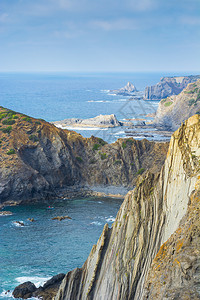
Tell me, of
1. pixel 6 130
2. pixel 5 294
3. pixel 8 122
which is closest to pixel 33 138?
pixel 6 130

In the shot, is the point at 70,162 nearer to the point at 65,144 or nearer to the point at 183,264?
the point at 65,144

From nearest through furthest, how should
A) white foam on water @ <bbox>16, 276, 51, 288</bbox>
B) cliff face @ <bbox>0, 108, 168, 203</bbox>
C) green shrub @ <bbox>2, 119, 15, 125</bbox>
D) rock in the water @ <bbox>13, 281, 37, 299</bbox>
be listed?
rock in the water @ <bbox>13, 281, 37, 299</bbox>, white foam on water @ <bbox>16, 276, 51, 288</bbox>, cliff face @ <bbox>0, 108, 168, 203</bbox>, green shrub @ <bbox>2, 119, 15, 125</bbox>

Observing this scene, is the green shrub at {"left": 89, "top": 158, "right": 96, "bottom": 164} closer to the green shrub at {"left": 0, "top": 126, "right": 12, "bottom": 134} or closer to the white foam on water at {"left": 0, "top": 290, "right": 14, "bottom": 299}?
the green shrub at {"left": 0, "top": 126, "right": 12, "bottom": 134}

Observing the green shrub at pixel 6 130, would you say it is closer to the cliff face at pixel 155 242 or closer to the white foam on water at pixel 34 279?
the white foam on water at pixel 34 279

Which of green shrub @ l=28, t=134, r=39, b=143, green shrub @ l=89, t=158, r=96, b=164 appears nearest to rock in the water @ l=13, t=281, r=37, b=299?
green shrub @ l=28, t=134, r=39, b=143

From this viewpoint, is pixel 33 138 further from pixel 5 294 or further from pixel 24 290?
pixel 24 290

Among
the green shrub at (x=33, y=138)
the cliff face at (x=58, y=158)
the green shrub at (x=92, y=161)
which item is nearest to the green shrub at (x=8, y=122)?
the cliff face at (x=58, y=158)

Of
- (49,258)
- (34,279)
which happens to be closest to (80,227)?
(49,258)
